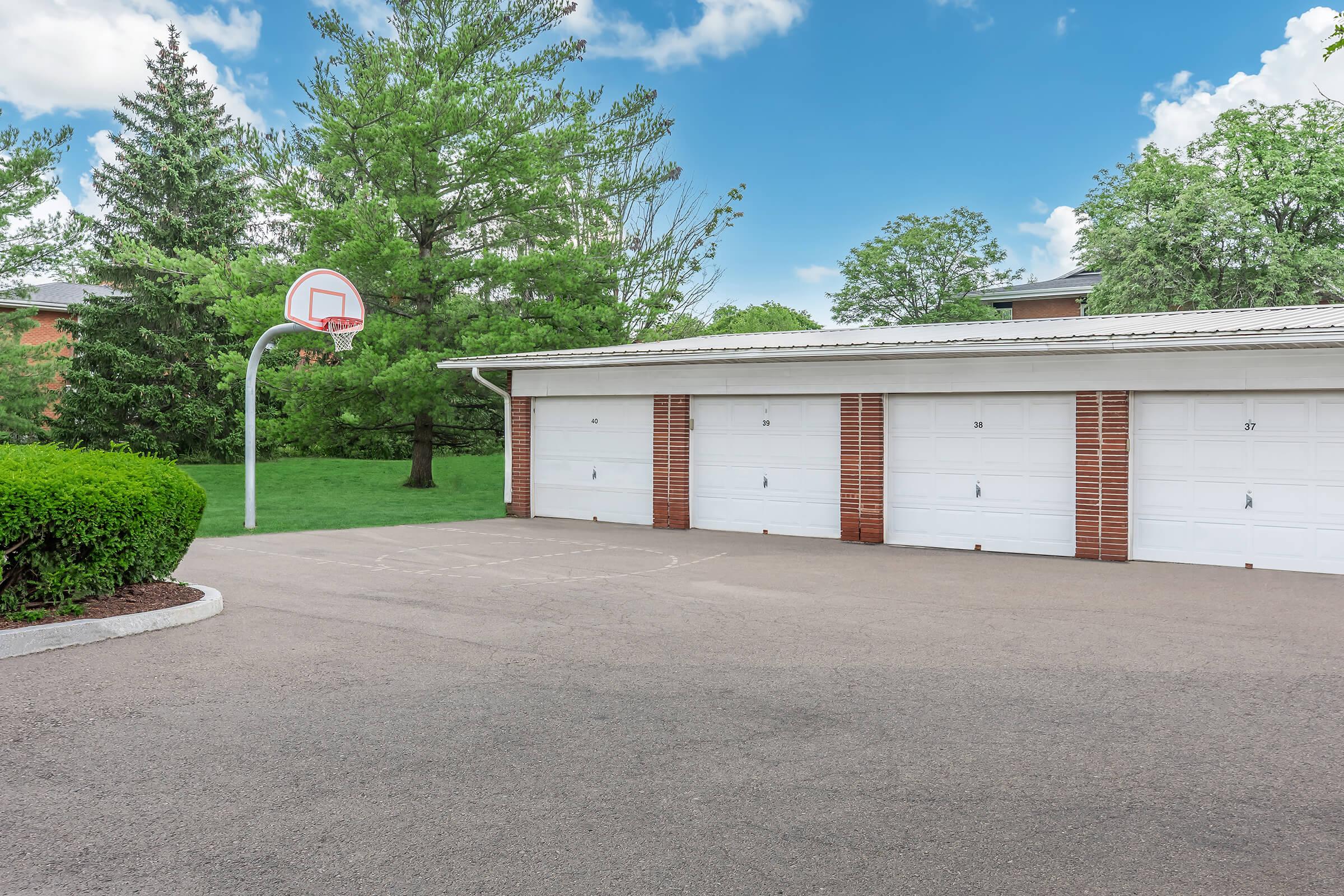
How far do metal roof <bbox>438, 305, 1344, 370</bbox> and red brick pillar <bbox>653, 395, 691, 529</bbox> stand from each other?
86 centimetres

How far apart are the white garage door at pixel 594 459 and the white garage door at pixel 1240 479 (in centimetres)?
788

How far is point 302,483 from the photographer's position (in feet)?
88.5

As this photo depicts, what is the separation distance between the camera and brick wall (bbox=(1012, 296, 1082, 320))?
4366 centimetres

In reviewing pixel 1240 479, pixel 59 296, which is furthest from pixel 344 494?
pixel 59 296

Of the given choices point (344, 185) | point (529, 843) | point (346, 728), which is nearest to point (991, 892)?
point (529, 843)

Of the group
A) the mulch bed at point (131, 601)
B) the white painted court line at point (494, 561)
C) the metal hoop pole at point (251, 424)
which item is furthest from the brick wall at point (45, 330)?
the mulch bed at point (131, 601)

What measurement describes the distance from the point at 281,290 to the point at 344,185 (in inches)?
150

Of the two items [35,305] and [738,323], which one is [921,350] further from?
[35,305]

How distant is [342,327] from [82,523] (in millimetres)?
10849

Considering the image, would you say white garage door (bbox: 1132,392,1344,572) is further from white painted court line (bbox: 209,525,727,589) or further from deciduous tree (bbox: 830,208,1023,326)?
deciduous tree (bbox: 830,208,1023,326)

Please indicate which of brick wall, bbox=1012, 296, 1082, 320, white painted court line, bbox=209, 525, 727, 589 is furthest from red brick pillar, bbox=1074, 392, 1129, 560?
brick wall, bbox=1012, 296, 1082, 320

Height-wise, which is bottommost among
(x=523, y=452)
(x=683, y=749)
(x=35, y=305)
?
(x=683, y=749)

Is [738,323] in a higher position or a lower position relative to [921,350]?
higher

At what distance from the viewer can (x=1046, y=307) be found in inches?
1753
